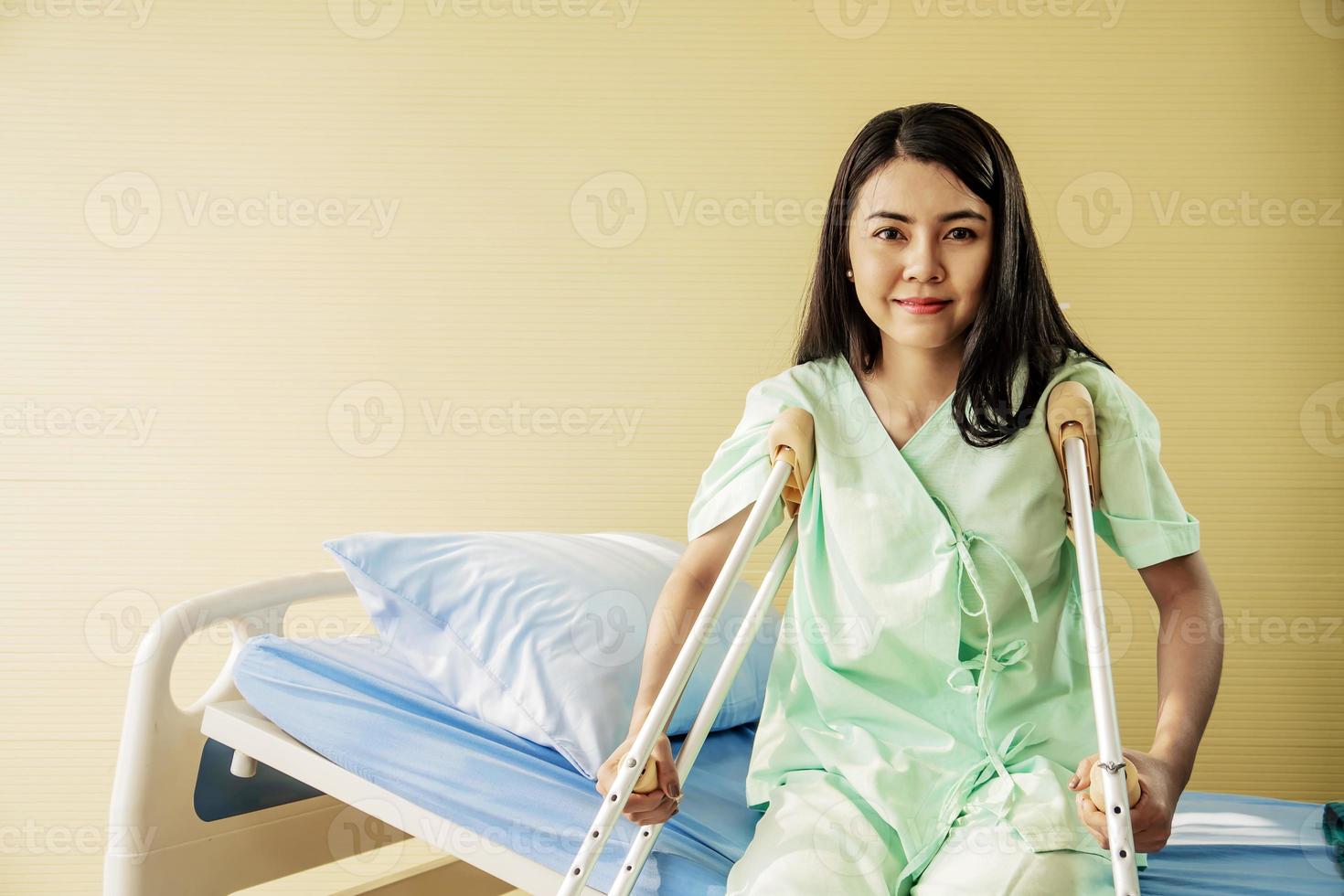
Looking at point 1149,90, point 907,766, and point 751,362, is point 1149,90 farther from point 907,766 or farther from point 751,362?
point 907,766

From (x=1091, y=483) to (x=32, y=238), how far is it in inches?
80.2

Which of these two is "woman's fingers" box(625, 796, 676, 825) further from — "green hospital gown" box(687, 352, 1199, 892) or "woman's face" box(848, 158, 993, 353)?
"woman's face" box(848, 158, 993, 353)

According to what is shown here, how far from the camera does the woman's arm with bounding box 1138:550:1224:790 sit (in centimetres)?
100

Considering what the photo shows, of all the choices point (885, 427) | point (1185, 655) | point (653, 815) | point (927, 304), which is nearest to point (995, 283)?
point (927, 304)

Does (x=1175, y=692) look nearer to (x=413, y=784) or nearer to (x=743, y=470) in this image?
(x=743, y=470)

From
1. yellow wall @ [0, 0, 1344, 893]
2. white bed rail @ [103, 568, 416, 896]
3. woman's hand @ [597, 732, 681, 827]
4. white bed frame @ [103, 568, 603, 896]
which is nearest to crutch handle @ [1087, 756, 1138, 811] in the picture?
woman's hand @ [597, 732, 681, 827]

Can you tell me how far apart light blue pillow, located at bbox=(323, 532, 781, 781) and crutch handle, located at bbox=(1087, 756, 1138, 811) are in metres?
0.59

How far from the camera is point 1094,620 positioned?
0.89 metres

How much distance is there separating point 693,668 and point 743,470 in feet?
0.89

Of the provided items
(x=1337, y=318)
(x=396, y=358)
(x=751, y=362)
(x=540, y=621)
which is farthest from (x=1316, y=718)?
(x=396, y=358)

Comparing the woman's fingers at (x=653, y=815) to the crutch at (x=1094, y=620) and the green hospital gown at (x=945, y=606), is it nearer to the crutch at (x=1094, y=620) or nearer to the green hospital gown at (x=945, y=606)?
the green hospital gown at (x=945, y=606)

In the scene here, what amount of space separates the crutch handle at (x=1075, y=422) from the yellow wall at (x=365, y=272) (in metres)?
1.06

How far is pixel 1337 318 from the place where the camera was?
2.03 m

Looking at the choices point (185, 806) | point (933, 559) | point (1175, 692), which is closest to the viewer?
point (1175, 692)
